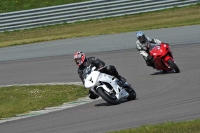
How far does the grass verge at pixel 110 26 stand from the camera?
25.9 m

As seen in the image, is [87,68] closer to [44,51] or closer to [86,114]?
[86,114]

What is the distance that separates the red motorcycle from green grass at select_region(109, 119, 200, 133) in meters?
7.36

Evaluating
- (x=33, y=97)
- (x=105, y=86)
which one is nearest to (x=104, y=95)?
(x=105, y=86)

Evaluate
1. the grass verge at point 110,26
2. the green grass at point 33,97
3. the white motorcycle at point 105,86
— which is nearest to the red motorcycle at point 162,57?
the green grass at point 33,97

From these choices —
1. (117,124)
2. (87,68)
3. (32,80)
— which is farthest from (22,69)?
(117,124)

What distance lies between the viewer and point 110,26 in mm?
27484

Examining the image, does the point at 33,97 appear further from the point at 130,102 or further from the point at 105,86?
the point at 130,102

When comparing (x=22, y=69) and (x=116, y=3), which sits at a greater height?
(x=116, y=3)

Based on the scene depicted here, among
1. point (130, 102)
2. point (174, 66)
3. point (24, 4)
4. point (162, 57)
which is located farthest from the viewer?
point (24, 4)

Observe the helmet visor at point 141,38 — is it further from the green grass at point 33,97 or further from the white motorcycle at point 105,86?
the white motorcycle at point 105,86

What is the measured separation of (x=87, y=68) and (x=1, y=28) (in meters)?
18.4

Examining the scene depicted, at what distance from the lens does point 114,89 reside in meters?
11.7

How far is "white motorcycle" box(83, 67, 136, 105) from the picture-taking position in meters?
11.6

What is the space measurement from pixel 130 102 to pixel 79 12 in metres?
18.4
